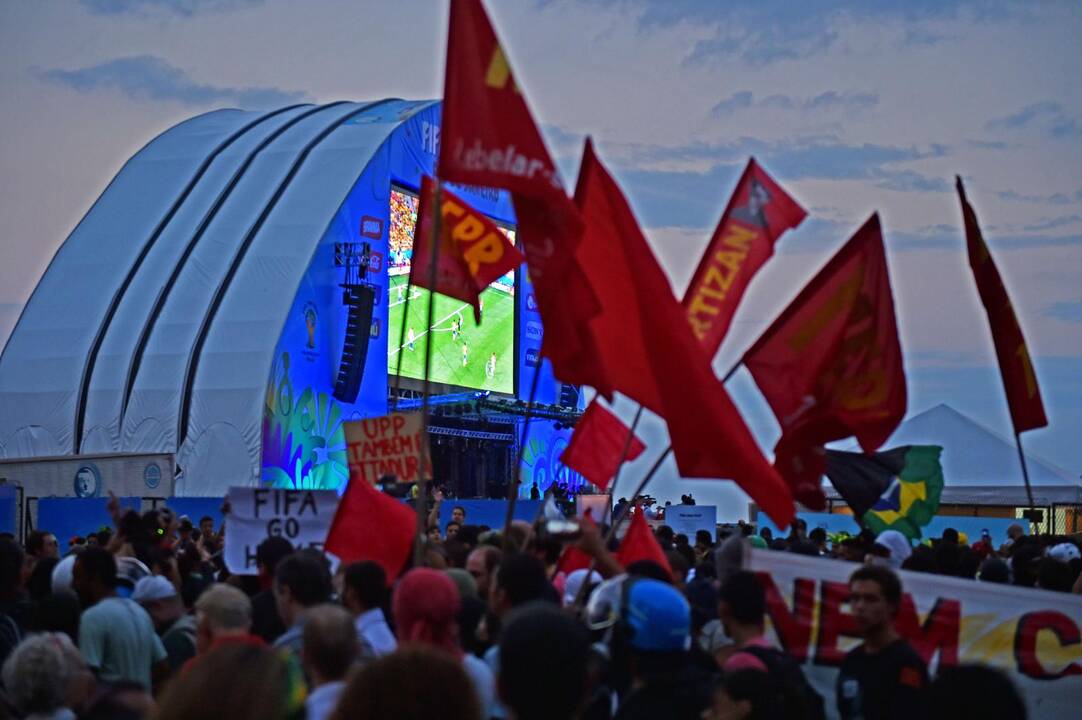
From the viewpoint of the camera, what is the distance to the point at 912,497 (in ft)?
47.9

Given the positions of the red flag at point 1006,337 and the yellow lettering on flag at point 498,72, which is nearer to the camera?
the yellow lettering on flag at point 498,72

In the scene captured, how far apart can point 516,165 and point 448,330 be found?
36003 millimetres

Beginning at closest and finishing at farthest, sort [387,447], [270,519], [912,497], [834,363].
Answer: [834,363] → [270,519] → [387,447] → [912,497]

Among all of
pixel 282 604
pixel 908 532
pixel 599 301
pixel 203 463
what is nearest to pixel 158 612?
pixel 282 604

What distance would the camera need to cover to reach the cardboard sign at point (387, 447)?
1069 centimetres

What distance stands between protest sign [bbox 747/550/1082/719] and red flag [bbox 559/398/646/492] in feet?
15.1

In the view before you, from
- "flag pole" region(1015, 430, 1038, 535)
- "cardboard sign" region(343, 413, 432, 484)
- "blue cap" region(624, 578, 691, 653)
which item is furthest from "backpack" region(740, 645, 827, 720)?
"flag pole" region(1015, 430, 1038, 535)

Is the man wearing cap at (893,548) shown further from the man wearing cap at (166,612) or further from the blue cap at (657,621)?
the blue cap at (657,621)

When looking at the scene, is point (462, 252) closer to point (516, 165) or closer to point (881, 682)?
point (516, 165)

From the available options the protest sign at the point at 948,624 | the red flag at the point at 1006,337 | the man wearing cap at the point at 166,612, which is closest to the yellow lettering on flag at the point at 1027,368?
the red flag at the point at 1006,337

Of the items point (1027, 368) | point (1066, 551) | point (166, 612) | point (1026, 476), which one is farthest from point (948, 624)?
point (1027, 368)

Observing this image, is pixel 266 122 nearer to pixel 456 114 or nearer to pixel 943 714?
pixel 456 114

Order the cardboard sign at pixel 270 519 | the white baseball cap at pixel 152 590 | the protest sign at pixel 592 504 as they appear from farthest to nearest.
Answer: the protest sign at pixel 592 504 → the cardboard sign at pixel 270 519 → the white baseball cap at pixel 152 590

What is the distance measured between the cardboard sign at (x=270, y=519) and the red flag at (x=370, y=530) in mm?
1137
